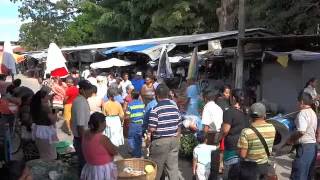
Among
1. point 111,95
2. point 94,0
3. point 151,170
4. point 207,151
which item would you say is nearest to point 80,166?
point 151,170

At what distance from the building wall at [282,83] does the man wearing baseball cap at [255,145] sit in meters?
8.64

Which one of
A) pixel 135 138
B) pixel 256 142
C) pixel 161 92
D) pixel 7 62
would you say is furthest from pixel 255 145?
pixel 7 62

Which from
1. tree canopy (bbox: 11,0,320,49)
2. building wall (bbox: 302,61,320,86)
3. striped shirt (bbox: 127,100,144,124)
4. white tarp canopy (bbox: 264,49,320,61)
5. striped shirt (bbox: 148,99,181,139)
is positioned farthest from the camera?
tree canopy (bbox: 11,0,320,49)

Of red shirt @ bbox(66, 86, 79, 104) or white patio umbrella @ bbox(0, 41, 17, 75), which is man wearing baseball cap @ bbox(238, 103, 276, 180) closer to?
white patio umbrella @ bbox(0, 41, 17, 75)

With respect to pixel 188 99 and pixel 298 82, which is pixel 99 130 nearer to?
pixel 188 99

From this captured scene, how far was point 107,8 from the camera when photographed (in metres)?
33.8

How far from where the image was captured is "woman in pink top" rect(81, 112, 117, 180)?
217 inches

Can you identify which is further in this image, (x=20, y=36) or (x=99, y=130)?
(x=20, y=36)

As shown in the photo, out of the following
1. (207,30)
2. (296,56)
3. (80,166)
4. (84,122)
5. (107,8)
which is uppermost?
(107,8)

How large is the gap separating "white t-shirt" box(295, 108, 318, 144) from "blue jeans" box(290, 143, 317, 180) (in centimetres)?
9

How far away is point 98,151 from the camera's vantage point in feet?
18.2

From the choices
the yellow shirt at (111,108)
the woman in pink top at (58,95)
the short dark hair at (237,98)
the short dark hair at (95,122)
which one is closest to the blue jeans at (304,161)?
the short dark hair at (237,98)

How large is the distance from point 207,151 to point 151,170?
4.71 feet

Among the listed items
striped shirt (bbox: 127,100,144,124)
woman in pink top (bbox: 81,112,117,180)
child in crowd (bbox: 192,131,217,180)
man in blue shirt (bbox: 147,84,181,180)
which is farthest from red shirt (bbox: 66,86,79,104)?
woman in pink top (bbox: 81,112,117,180)
